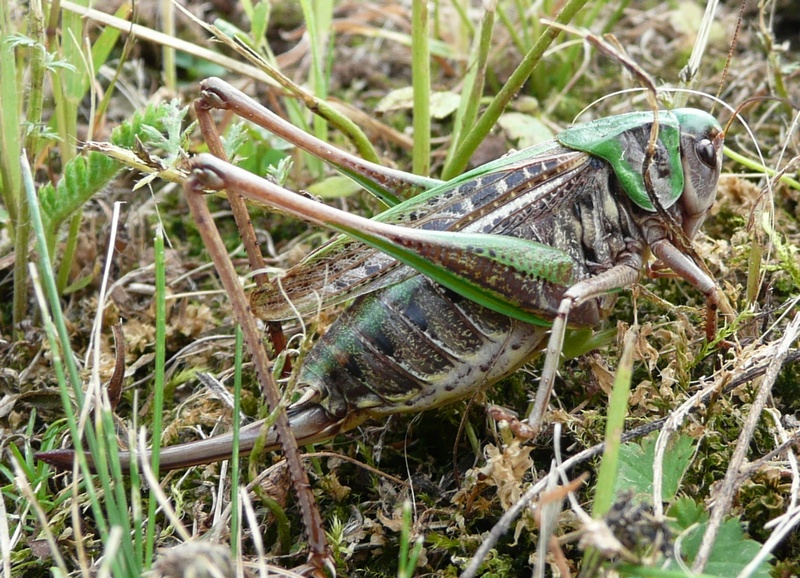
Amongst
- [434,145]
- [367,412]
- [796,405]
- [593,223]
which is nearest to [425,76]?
[434,145]

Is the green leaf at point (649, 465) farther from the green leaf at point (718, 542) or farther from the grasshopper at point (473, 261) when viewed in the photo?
the grasshopper at point (473, 261)

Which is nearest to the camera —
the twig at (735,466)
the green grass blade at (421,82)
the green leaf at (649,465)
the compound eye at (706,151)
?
the twig at (735,466)

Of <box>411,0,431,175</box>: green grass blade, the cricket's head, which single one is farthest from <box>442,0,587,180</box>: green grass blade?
the cricket's head

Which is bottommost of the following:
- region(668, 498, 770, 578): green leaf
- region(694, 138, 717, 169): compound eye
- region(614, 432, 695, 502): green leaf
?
region(668, 498, 770, 578): green leaf

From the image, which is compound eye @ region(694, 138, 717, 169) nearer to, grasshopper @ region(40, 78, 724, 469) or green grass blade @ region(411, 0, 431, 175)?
grasshopper @ region(40, 78, 724, 469)

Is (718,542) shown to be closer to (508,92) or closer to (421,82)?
(508,92)

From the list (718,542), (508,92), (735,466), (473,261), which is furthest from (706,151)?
(718,542)

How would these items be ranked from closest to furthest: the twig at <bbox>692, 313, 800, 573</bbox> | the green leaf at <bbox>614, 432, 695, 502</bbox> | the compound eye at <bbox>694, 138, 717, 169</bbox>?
the twig at <bbox>692, 313, 800, 573</bbox>, the green leaf at <bbox>614, 432, 695, 502</bbox>, the compound eye at <bbox>694, 138, 717, 169</bbox>

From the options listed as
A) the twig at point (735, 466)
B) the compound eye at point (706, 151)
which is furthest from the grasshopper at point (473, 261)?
the twig at point (735, 466)
